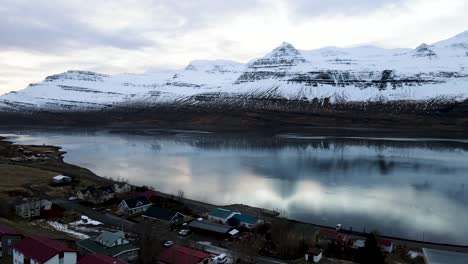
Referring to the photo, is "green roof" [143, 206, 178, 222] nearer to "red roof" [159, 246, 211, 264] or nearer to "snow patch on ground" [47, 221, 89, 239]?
"snow patch on ground" [47, 221, 89, 239]

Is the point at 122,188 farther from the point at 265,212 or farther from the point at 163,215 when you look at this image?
the point at 265,212

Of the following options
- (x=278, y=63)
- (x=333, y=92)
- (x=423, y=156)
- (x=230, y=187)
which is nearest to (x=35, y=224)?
(x=230, y=187)

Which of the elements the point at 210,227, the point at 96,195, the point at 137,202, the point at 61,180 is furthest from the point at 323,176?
the point at 61,180

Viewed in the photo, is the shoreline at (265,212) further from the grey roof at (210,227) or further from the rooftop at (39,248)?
the rooftop at (39,248)

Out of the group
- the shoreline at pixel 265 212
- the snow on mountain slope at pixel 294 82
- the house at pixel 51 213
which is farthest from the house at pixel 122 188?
the snow on mountain slope at pixel 294 82

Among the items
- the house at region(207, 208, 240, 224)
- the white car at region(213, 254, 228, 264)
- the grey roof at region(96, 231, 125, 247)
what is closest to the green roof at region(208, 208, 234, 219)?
the house at region(207, 208, 240, 224)

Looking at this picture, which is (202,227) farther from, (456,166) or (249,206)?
(456,166)

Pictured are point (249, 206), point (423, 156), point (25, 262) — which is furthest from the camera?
point (423, 156)
